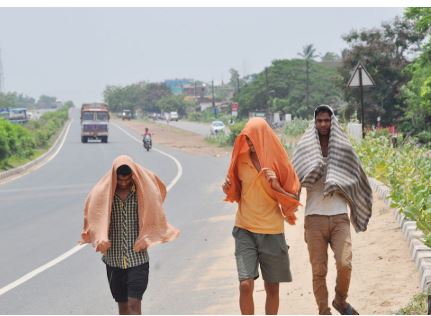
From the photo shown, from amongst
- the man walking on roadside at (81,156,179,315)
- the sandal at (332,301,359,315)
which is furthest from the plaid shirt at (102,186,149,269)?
the sandal at (332,301,359,315)

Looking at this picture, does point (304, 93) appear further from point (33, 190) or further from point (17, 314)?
point (17, 314)

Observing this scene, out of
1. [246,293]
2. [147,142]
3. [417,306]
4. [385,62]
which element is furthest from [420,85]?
[246,293]

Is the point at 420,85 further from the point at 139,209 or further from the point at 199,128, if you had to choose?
the point at 199,128

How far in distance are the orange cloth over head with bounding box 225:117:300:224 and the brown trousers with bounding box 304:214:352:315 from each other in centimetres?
40

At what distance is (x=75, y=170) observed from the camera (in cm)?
3175

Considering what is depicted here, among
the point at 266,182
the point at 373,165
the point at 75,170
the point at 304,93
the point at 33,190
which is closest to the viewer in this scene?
the point at 266,182

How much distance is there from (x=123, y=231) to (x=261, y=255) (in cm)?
103

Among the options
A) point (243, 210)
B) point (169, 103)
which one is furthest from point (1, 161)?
point (169, 103)

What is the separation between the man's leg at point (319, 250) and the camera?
6.66 meters

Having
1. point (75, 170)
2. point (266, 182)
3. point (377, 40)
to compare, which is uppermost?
point (377, 40)

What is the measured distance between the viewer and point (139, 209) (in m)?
6.04

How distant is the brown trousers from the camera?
6.60 metres

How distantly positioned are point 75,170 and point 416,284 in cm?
2494

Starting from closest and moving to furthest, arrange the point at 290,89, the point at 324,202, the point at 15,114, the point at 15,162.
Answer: the point at 324,202
the point at 15,162
the point at 290,89
the point at 15,114
